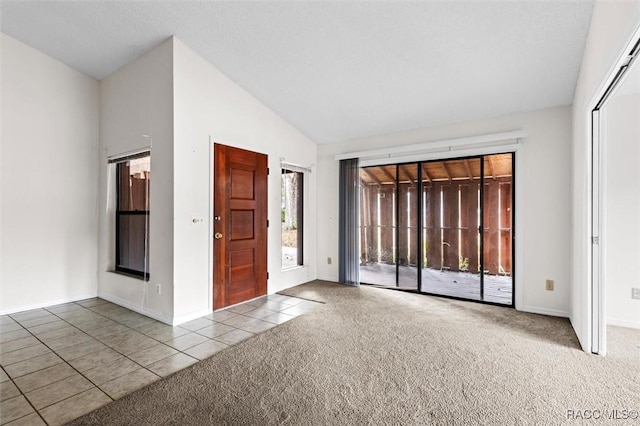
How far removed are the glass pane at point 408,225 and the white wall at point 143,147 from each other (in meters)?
3.17

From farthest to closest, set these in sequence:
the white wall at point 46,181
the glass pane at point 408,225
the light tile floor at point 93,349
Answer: the glass pane at point 408,225 < the white wall at point 46,181 < the light tile floor at point 93,349

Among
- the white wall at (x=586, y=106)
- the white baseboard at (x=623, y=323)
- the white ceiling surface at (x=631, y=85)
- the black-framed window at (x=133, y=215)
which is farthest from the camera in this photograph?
the black-framed window at (x=133, y=215)

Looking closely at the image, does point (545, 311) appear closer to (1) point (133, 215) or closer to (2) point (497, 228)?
(2) point (497, 228)

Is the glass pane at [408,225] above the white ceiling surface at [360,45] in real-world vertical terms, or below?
below

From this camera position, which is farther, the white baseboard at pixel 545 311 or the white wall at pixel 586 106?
the white baseboard at pixel 545 311

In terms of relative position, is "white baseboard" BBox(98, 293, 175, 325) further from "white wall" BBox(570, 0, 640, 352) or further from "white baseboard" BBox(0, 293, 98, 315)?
"white wall" BBox(570, 0, 640, 352)

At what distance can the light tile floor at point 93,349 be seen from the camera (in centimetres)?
194

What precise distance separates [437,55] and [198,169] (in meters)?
2.72

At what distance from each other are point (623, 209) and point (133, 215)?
18.4ft

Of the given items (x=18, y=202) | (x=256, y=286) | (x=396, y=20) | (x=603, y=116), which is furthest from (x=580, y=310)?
(x=18, y=202)

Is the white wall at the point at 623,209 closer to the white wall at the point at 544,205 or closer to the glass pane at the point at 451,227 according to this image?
the white wall at the point at 544,205

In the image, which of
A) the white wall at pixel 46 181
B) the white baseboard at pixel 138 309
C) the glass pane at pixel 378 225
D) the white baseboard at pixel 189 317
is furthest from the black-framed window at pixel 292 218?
the white wall at pixel 46 181

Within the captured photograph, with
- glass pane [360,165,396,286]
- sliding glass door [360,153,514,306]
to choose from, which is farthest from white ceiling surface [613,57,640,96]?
glass pane [360,165,396,286]

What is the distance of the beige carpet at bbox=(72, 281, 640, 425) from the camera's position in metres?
1.79
